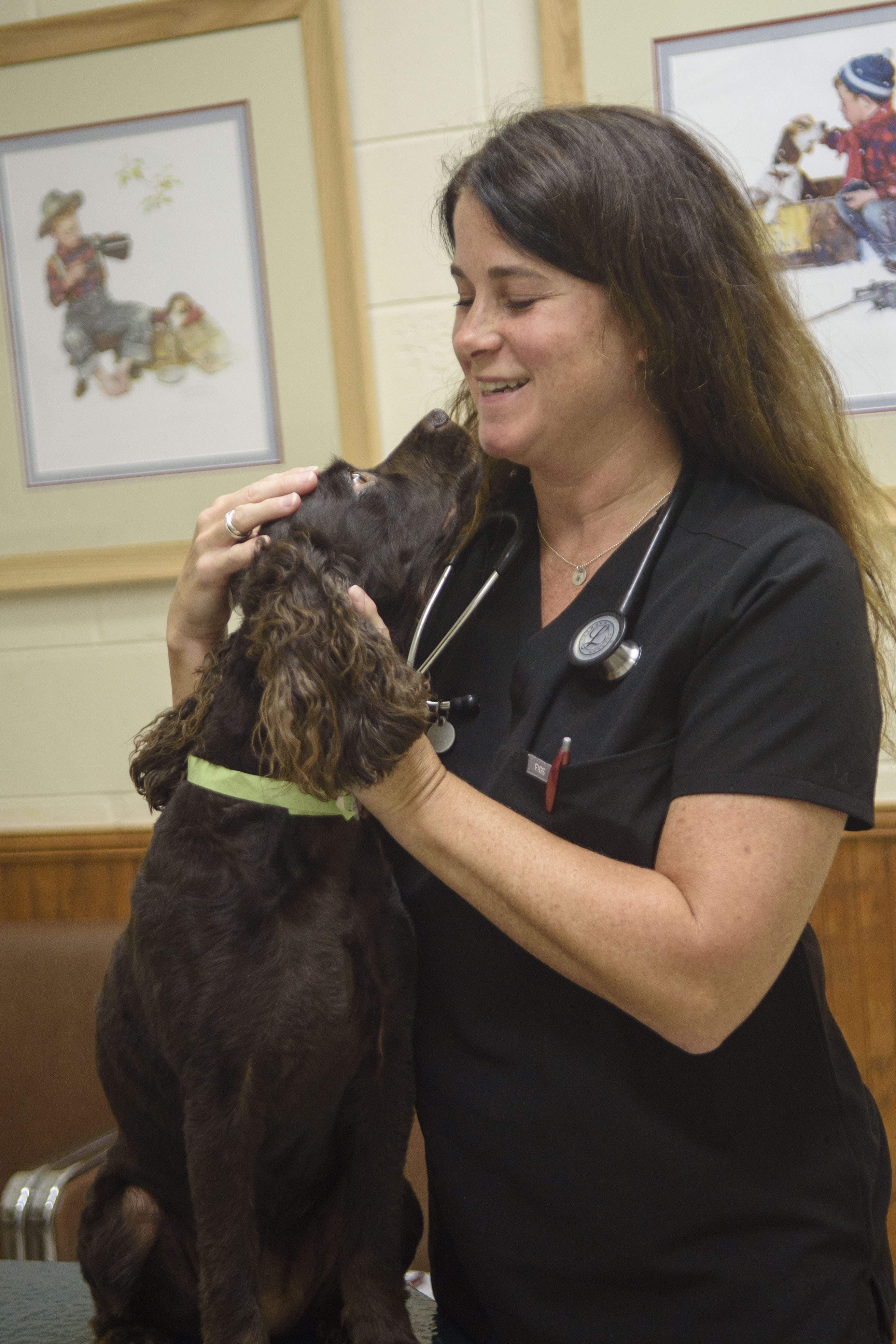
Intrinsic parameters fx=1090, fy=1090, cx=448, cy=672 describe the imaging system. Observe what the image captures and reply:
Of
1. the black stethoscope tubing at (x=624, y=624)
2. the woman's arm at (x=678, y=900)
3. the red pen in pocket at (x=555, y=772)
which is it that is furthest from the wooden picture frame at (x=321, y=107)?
the woman's arm at (x=678, y=900)

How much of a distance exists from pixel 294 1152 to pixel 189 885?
0.31 meters

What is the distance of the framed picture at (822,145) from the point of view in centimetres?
Result: 188

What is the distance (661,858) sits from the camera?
1040 mm

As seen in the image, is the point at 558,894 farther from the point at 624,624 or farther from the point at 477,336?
the point at 477,336

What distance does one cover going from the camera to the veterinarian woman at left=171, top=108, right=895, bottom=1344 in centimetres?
100

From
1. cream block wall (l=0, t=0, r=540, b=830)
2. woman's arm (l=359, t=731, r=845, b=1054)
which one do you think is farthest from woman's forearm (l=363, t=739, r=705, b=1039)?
cream block wall (l=0, t=0, r=540, b=830)

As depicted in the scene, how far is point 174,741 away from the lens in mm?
1238

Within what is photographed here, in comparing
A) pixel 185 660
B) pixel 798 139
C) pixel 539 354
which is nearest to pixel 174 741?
pixel 185 660

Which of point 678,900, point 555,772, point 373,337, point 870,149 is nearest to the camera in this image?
point 678,900

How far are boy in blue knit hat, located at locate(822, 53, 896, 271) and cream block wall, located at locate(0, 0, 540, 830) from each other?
1.82 feet

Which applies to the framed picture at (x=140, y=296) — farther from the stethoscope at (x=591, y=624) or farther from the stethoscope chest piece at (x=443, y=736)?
the stethoscope chest piece at (x=443, y=736)

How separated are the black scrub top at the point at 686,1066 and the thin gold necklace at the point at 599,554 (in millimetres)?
43

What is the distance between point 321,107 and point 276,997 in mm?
1717

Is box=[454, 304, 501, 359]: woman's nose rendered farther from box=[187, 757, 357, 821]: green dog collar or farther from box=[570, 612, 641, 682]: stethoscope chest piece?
box=[187, 757, 357, 821]: green dog collar
